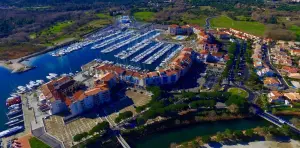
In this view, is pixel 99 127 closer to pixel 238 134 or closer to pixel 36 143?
pixel 36 143

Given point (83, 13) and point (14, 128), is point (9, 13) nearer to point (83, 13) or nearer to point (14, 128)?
point (83, 13)

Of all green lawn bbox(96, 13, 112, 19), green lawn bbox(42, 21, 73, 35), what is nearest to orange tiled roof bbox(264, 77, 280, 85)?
green lawn bbox(42, 21, 73, 35)

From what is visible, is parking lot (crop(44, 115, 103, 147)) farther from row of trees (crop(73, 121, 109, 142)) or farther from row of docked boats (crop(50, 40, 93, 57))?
row of docked boats (crop(50, 40, 93, 57))

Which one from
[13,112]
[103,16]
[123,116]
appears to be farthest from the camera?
[103,16]

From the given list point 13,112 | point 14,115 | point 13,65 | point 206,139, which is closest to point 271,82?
point 206,139

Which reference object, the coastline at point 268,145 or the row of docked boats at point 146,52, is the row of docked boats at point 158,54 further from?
the coastline at point 268,145

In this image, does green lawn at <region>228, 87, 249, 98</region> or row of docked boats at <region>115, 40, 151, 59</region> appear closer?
green lawn at <region>228, 87, 249, 98</region>

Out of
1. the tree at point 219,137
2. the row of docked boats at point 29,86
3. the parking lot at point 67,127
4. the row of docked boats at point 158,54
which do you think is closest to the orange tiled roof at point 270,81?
the tree at point 219,137

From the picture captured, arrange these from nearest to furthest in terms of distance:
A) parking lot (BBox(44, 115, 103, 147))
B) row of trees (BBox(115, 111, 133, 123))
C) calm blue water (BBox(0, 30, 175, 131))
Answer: parking lot (BBox(44, 115, 103, 147))
row of trees (BBox(115, 111, 133, 123))
calm blue water (BBox(0, 30, 175, 131))
